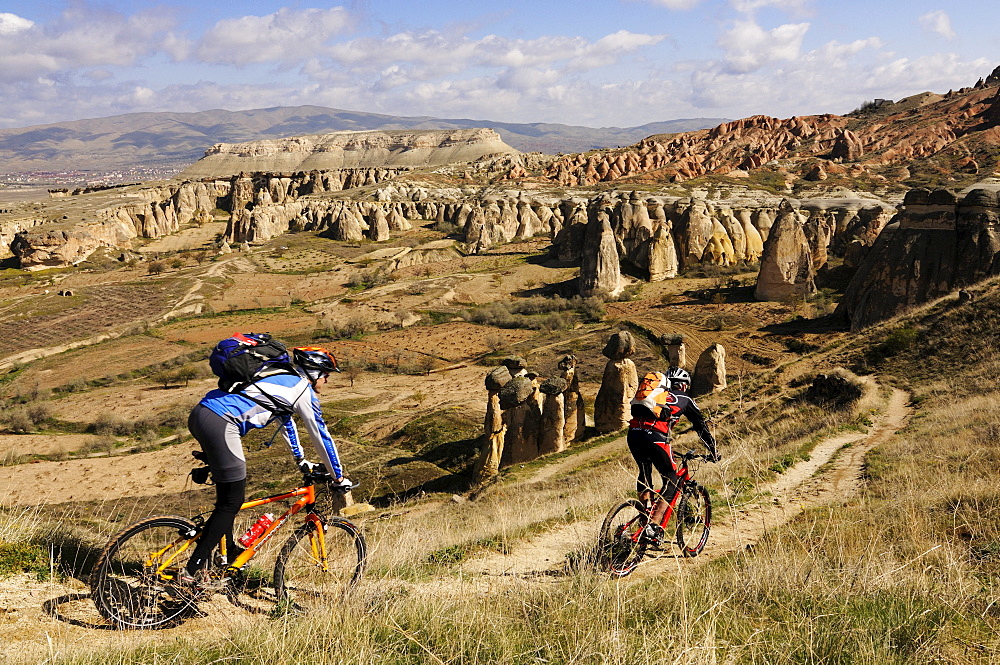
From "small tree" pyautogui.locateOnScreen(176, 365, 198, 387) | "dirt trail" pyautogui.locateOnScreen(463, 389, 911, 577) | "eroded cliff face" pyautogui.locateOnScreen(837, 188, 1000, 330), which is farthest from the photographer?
"small tree" pyautogui.locateOnScreen(176, 365, 198, 387)

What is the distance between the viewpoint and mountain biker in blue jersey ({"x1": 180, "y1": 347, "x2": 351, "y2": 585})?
428 cm

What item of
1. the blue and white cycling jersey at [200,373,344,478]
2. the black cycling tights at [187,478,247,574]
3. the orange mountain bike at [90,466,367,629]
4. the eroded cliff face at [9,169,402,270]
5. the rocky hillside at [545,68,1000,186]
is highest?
the rocky hillside at [545,68,1000,186]

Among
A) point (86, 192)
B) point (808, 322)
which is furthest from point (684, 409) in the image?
point (86, 192)

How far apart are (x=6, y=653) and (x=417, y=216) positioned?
75381 mm

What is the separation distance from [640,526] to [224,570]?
3454 millimetres

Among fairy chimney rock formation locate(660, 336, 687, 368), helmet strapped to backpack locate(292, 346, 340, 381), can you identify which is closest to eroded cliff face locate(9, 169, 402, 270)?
fairy chimney rock formation locate(660, 336, 687, 368)

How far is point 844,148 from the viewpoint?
297 feet

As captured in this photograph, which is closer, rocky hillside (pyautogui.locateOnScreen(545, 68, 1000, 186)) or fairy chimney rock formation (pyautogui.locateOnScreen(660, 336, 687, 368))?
fairy chimney rock formation (pyautogui.locateOnScreen(660, 336, 687, 368))

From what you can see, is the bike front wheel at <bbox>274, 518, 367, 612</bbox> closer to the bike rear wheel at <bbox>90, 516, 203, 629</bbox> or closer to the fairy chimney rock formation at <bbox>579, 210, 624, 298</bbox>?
the bike rear wheel at <bbox>90, 516, 203, 629</bbox>

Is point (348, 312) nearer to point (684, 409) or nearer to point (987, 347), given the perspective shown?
point (987, 347)

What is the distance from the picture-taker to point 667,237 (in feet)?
128

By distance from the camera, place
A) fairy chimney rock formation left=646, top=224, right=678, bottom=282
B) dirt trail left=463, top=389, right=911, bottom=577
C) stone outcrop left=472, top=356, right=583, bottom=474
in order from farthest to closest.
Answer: fairy chimney rock formation left=646, top=224, right=678, bottom=282
stone outcrop left=472, top=356, right=583, bottom=474
dirt trail left=463, top=389, right=911, bottom=577

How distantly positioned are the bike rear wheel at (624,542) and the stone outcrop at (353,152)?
14340 cm

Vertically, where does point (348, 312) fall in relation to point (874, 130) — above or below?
below
